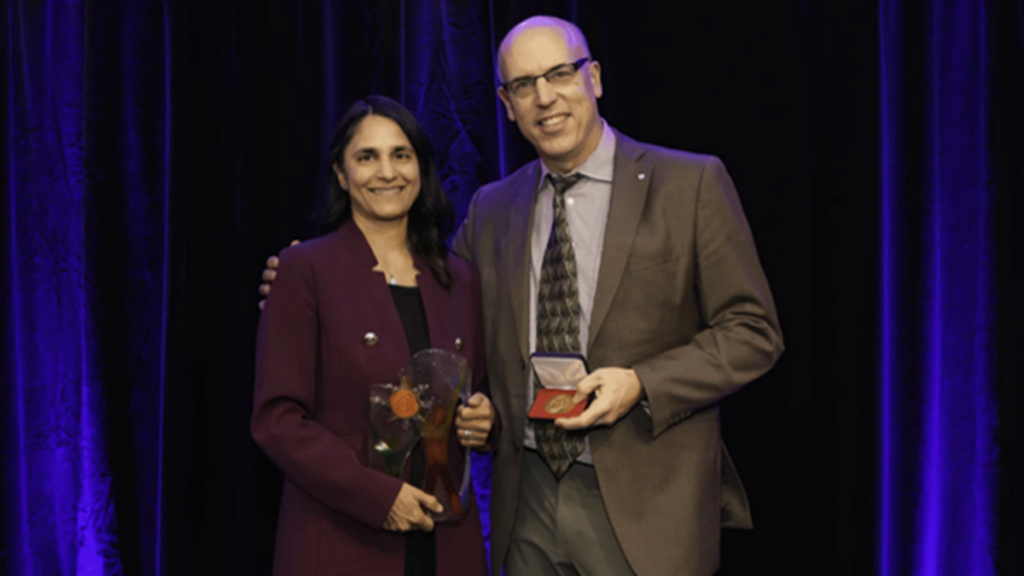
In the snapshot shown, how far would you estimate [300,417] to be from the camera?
1785mm

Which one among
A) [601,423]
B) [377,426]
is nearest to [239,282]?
[377,426]

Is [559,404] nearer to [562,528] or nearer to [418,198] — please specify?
[562,528]

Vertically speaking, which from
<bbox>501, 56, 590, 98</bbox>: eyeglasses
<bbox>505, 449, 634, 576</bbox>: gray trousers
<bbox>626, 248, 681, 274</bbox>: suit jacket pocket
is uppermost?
<bbox>501, 56, 590, 98</bbox>: eyeglasses

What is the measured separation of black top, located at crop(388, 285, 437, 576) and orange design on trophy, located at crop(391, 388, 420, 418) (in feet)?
0.55

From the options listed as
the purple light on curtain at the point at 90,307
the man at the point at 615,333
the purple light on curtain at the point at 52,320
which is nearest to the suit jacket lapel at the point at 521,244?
the man at the point at 615,333

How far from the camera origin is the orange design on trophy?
5.72ft

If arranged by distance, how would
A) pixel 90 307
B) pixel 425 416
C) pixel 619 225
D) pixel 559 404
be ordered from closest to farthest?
1. pixel 559 404
2. pixel 425 416
3. pixel 619 225
4. pixel 90 307

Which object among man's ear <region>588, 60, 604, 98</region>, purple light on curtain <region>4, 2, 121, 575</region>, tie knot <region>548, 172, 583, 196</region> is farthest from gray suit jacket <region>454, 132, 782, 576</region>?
purple light on curtain <region>4, 2, 121, 575</region>

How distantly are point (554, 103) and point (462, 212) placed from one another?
1099mm

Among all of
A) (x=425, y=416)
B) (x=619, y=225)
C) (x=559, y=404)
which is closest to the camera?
(x=559, y=404)

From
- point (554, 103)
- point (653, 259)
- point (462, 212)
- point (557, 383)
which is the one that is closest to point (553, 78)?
point (554, 103)

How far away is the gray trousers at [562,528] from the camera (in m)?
1.86

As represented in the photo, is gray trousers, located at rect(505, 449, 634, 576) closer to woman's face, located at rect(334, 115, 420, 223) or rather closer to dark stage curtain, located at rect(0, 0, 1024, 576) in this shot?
woman's face, located at rect(334, 115, 420, 223)

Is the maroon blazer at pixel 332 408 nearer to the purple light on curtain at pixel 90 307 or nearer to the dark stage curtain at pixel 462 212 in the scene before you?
the dark stage curtain at pixel 462 212
